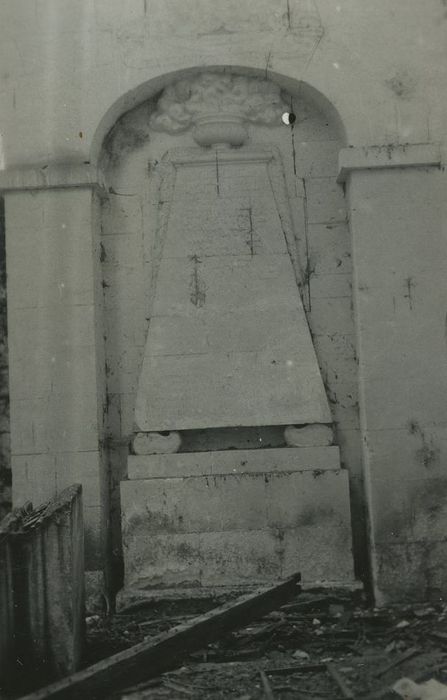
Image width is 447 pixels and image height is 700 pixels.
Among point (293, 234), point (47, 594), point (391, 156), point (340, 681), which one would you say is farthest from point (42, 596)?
point (391, 156)

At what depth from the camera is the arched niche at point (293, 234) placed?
6145mm

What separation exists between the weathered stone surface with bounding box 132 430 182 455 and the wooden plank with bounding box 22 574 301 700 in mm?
1480

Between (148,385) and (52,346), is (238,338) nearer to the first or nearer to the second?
(148,385)

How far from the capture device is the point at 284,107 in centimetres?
636

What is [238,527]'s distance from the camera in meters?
5.80

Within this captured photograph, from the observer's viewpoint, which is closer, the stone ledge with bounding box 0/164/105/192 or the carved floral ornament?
the stone ledge with bounding box 0/164/105/192

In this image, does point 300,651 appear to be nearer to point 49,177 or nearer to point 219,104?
point 49,177

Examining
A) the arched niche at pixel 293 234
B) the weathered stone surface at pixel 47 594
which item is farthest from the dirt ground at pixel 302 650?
the arched niche at pixel 293 234

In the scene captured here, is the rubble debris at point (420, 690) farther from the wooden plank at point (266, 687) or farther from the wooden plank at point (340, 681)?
the wooden plank at point (266, 687)

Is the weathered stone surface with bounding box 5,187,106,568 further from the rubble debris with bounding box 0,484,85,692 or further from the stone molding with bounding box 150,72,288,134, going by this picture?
the rubble debris with bounding box 0,484,85,692

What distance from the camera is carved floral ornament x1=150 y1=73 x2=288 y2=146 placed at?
247 inches

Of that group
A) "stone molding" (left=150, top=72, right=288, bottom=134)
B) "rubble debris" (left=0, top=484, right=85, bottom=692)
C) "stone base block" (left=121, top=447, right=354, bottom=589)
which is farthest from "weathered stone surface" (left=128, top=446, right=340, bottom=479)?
"stone molding" (left=150, top=72, right=288, bottom=134)

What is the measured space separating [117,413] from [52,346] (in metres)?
0.70

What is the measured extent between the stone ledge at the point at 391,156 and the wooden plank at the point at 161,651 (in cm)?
288
